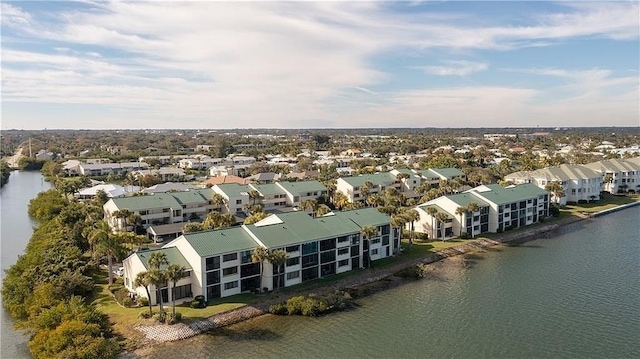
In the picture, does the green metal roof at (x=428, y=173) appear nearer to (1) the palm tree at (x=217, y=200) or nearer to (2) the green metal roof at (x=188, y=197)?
(1) the palm tree at (x=217, y=200)

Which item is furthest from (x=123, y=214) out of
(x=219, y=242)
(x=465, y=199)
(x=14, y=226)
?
(x=465, y=199)

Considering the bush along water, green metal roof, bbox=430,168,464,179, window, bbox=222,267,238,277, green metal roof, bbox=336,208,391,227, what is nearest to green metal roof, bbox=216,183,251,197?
green metal roof, bbox=336,208,391,227

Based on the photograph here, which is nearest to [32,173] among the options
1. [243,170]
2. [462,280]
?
[243,170]

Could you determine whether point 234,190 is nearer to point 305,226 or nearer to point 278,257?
point 305,226

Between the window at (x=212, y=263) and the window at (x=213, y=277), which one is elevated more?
the window at (x=212, y=263)

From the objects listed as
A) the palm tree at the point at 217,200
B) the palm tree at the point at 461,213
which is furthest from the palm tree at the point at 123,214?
the palm tree at the point at 461,213

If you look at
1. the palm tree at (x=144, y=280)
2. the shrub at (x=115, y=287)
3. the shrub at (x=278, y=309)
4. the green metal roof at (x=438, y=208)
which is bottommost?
the shrub at (x=278, y=309)

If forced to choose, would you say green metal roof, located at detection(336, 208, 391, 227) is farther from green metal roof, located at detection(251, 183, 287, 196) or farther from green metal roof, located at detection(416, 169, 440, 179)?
green metal roof, located at detection(416, 169, 440, 179)
